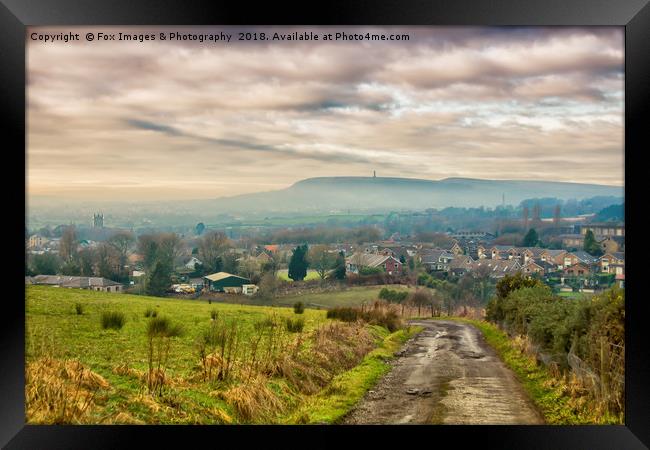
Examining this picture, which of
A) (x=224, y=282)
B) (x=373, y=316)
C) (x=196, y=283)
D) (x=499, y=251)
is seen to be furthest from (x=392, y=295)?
(x=196, y=283)

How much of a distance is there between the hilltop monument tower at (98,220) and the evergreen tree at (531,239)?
5.08 metres

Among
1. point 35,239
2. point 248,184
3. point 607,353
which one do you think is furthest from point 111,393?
point 607,353

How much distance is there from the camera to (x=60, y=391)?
208 inches

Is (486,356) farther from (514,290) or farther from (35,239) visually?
(35,239)

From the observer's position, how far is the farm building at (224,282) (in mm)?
6172

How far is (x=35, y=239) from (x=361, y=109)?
3995 mm

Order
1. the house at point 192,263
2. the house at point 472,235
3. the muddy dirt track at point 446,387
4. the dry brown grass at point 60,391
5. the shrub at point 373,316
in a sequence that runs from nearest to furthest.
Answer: the dry brown grass at point 60,391 → the muddy dirt track at point 446,387 → the house at point 472,235 → the house at point 192,263 → the shrub at point 373,316

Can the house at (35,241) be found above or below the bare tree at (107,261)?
above

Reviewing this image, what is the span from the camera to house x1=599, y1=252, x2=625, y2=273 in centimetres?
529

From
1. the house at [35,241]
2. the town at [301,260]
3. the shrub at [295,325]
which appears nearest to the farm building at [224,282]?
the town at [301,260]

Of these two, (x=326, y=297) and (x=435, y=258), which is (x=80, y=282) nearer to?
(x=326, y=297)

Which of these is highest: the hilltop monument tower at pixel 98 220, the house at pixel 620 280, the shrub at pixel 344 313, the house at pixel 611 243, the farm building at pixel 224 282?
the hilltop monument tower at pixel 98 220

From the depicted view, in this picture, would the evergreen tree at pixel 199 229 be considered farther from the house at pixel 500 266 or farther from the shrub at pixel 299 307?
the house at pixel 500 266

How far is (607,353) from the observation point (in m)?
5.32
